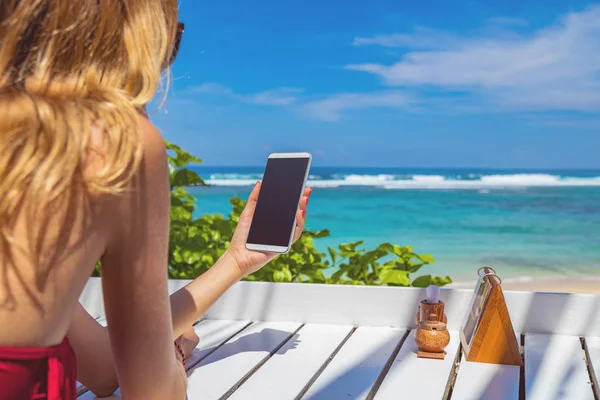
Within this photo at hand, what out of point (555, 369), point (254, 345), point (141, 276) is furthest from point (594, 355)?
point (141, 276)

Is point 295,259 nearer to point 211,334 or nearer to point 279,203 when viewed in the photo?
point 211,334

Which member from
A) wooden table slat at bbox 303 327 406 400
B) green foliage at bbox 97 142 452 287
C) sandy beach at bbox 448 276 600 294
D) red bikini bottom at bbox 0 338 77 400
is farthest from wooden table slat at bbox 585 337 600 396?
sandy beach at bbox 448 276 600 294

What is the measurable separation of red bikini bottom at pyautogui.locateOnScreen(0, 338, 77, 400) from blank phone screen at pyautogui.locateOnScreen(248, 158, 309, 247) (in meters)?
0.92

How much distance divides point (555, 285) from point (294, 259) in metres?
6.29

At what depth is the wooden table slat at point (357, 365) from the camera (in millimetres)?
1957

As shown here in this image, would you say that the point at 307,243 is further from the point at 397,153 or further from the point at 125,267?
the point at 397,153

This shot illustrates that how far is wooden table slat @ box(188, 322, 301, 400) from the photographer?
2008mm

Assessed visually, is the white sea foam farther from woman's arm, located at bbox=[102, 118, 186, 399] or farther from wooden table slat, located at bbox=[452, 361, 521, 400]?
woman's arm, located at bbox=[102, 118, 186, 399]

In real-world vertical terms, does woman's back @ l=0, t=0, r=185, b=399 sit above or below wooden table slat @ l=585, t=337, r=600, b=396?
above

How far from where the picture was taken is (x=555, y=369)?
2.12 metres

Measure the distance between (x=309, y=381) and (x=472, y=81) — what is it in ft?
71.8

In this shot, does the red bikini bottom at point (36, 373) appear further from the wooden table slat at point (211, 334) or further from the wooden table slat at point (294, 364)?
the wooden table slat at point (211, 334)

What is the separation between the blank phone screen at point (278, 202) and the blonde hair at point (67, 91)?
102cm

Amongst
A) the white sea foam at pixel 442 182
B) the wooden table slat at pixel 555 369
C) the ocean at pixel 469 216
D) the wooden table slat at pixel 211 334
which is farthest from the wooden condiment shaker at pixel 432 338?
the white sea foam at pixel 442 182
